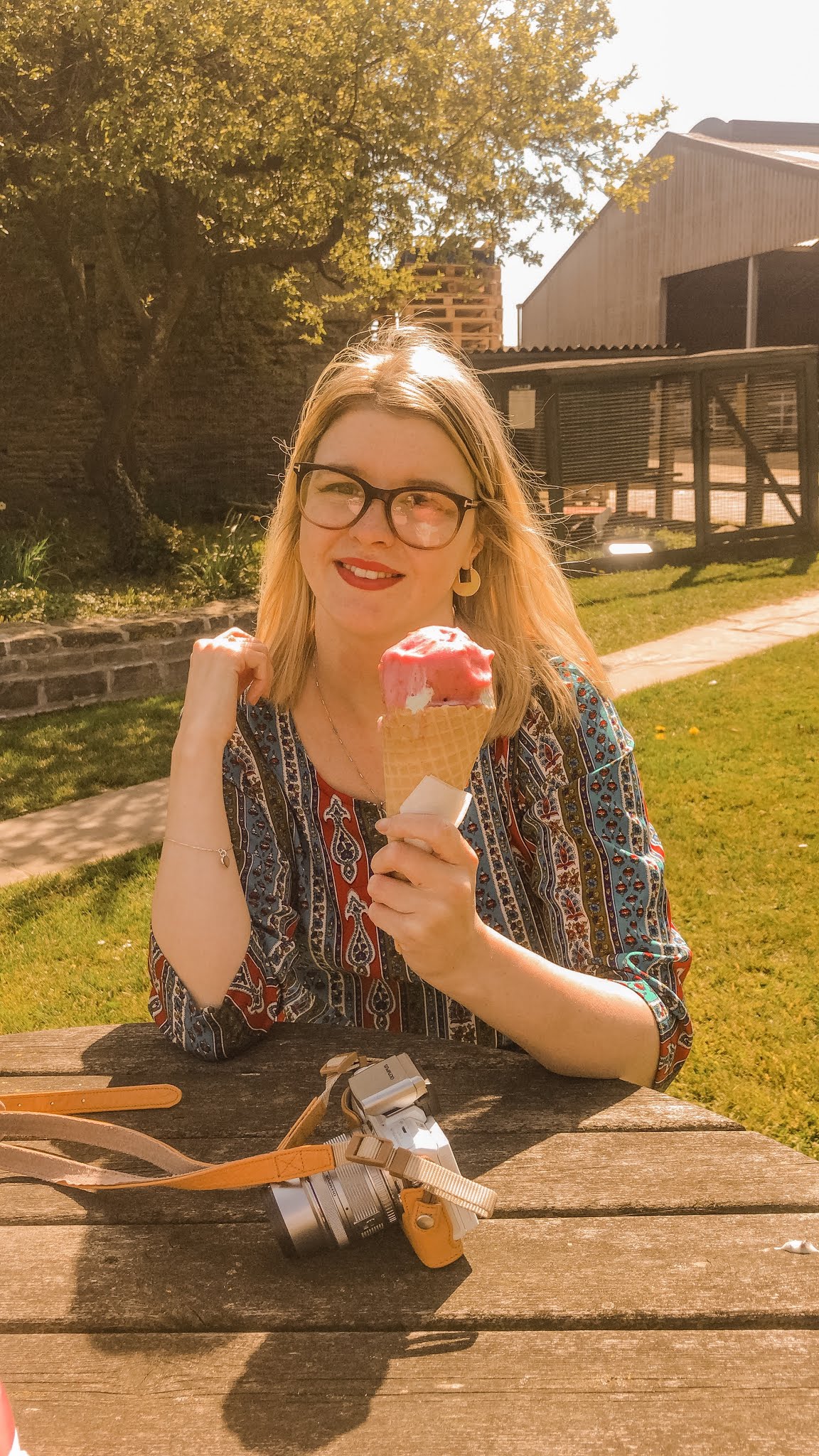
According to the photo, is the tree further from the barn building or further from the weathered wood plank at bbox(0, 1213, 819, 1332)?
the barn building

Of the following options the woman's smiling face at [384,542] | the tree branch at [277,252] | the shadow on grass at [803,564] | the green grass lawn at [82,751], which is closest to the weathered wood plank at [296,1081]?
the woman's smiling face at [384,542]

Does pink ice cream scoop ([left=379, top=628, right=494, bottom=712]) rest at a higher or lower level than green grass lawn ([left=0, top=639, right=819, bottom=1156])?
higher

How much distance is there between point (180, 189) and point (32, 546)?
3.86 metres

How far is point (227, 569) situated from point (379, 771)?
8.25 metres

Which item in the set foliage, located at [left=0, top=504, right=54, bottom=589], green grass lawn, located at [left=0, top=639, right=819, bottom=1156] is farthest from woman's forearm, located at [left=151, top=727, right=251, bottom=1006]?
foliage, located at [left=0, top=504, right=54, bottom=589]

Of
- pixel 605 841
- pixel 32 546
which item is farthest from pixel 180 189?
pixel 605 841

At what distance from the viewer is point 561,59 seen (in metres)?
13.4

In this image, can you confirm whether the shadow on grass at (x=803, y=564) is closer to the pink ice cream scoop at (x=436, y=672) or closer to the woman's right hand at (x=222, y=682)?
the woman's right hand at (x=222, y=682)

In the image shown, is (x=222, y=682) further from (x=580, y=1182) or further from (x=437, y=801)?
(x=580, y=1182)

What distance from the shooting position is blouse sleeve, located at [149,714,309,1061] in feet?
6.16

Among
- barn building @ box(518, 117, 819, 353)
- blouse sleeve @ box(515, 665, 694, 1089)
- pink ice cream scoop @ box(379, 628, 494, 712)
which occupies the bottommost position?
blouse sleeve @ box(515, 665, 694, 1089)

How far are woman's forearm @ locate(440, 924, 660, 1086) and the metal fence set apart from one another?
34.9 ft

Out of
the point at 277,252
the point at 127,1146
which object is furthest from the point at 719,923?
the point at 277,252

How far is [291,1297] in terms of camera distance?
1293 millimetres
